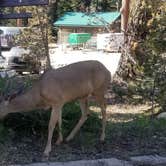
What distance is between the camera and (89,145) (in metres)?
7.91

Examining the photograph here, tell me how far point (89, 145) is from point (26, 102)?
44.3 inches

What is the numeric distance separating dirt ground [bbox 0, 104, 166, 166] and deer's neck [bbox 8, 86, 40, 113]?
→ 18.6 inches

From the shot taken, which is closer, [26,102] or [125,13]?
[26,102]

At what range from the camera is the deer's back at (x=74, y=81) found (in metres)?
7.47

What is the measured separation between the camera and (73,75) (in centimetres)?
774

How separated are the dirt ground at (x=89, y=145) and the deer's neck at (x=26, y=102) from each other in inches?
18.6

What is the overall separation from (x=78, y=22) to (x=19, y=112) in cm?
4689

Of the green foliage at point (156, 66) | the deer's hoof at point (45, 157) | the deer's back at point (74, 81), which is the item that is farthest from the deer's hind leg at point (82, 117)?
the green foliage at point (156, 66)

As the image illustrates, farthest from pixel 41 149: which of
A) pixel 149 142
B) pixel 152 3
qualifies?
pixel 152 3

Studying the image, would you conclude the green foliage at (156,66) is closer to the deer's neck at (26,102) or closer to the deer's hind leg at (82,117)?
the deer's hind leg at (82,117)

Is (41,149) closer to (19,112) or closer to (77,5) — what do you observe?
(19,112)

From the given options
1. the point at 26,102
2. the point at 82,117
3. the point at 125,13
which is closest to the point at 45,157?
the point at 26,102

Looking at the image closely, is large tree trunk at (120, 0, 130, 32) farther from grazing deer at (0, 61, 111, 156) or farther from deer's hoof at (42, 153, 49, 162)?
deer's hoof at (42, 153, 49, 162)

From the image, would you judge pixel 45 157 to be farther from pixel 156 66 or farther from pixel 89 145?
pixel 156 66
